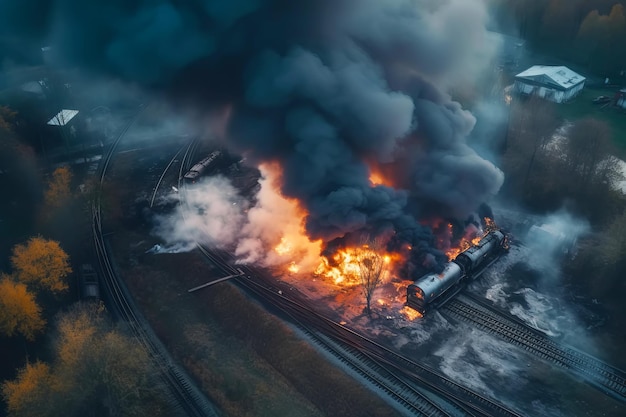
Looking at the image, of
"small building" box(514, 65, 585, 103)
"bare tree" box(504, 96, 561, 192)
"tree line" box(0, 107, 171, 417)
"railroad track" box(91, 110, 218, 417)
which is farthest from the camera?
"small building" box(514, 65, 585, 103)

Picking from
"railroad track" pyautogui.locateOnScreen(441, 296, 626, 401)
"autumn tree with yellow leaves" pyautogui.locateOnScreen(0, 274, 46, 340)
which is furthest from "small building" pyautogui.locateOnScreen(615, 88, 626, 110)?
"autumn tree with yellow leaves" pyautogui.locateOnScreen(0, 274, 46, 340)

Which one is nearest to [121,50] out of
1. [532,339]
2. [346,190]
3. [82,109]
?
[346,190]

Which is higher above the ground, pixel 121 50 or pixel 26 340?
pixel 121 50

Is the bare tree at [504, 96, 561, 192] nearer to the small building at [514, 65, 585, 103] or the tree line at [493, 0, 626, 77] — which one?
the small building at [514, 65, 585, 103]

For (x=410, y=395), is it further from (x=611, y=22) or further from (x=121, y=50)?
(x=611, y=22)

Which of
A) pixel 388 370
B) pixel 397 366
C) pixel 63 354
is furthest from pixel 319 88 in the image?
pixel 63 354

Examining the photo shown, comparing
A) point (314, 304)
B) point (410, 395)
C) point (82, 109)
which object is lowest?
point (410, 395)

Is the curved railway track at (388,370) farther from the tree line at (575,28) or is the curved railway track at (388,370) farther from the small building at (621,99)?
the tree line at (575,28)
